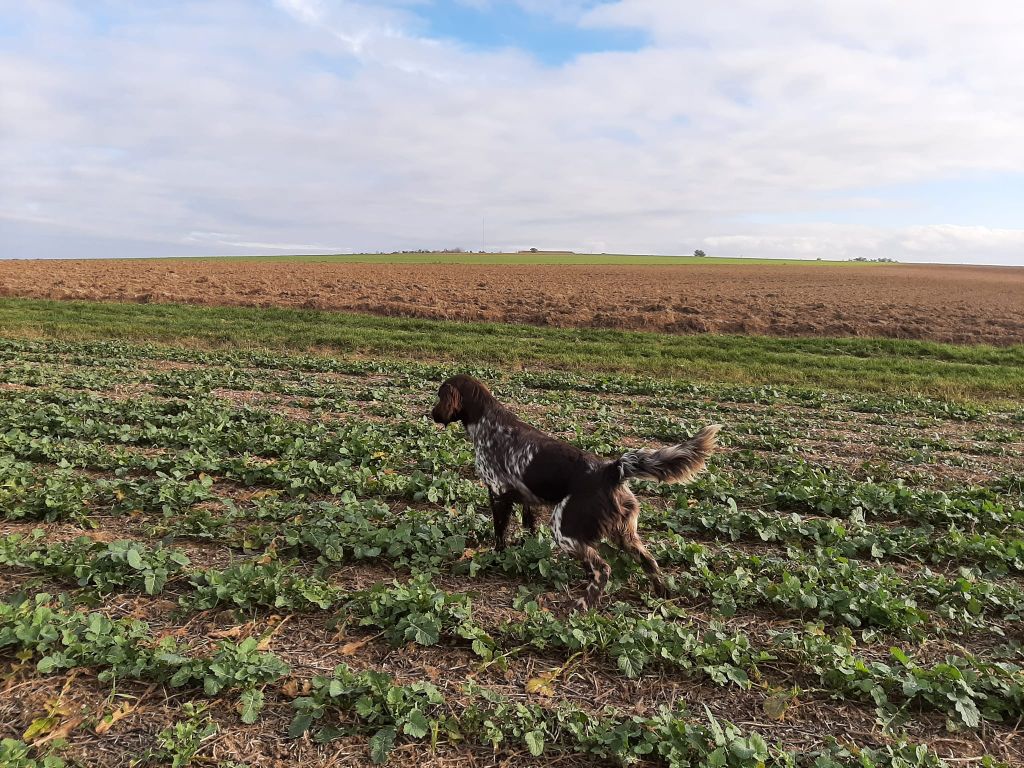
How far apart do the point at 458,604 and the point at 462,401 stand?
2.34 meters

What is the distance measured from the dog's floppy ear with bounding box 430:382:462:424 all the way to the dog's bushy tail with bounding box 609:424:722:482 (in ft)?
6.87

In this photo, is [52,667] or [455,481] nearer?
[52,667]

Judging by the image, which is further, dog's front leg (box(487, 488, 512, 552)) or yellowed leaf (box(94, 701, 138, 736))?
dog's front leg (box(487, 488, 512, 552))

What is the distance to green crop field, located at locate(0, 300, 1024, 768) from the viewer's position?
3801 millimetres

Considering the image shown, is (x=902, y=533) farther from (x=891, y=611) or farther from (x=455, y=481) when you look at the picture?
(x=455, y=481)

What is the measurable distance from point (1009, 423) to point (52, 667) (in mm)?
16960

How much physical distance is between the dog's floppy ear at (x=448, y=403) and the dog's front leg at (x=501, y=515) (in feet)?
3.28

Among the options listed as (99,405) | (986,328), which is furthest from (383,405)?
(986,328)

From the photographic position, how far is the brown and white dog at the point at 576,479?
17.5 feet

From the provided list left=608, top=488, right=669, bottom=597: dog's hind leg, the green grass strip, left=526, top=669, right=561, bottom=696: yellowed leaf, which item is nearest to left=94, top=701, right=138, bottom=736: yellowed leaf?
left=526, top=669, right=561, bottom=696: yellowed leaf

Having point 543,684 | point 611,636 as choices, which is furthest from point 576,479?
point 543,684

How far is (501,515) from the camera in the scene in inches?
245

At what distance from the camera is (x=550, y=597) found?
5508 mm

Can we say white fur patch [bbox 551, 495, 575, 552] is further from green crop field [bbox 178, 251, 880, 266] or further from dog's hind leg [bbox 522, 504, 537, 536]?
green crop field [bbox 178, 251, 880, 266]
